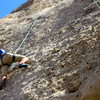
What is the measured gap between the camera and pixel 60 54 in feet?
17.2

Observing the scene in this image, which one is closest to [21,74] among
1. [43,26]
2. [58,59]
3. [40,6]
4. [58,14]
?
[58,59]

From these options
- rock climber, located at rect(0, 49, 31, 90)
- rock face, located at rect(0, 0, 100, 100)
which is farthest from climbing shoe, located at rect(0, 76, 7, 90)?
rock climber, located at rect(0, 49, 31, 90)

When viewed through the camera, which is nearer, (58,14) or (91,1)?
(91,1)

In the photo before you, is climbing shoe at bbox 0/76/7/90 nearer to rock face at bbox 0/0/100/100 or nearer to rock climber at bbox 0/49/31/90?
rock face at bbox 0/0/100/100

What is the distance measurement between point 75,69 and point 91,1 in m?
3.07

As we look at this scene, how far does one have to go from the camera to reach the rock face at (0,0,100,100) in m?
4.24

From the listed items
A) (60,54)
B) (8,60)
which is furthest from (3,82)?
(60,54)

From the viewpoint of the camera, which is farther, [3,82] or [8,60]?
[8,60]

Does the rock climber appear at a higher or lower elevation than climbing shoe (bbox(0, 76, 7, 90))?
higher

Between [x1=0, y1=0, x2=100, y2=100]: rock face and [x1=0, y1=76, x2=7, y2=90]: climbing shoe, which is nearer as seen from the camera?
[x1=0, y1=0, x2=100, y2=100]: rock face

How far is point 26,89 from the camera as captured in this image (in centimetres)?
474

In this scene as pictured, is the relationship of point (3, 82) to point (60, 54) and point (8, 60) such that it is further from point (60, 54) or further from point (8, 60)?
point (60, 54)

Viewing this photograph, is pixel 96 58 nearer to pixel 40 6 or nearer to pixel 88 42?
pixel 88 42

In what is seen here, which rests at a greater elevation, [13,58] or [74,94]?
[13,58]
